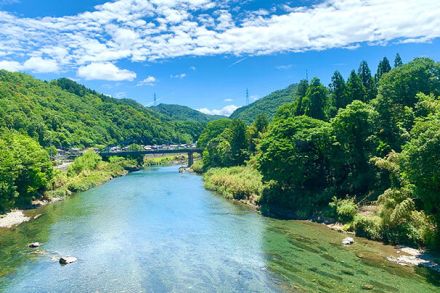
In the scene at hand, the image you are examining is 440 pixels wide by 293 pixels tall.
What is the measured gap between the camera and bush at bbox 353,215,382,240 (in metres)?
41.8

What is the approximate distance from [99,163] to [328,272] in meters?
102

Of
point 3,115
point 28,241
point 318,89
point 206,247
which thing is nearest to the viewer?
point 206,247

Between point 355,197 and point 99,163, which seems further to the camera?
point 99,163

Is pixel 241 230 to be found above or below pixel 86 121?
below

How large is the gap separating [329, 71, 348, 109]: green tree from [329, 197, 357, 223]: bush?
1374 inches

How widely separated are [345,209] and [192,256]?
63.5ft

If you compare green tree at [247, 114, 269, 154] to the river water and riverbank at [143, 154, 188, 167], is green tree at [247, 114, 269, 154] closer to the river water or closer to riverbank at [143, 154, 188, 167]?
the river water

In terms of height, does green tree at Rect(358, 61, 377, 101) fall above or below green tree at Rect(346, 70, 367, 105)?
above

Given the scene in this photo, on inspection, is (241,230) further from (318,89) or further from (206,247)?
(318,89)

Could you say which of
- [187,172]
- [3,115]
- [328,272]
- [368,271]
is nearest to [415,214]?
[368,271]

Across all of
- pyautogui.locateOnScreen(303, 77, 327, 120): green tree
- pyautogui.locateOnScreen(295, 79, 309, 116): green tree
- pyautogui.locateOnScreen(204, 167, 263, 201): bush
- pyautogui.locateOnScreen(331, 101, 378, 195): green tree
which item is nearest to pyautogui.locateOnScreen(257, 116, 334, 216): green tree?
pyautogui.locateOnScreen(331, 101, 378, 195): green tree

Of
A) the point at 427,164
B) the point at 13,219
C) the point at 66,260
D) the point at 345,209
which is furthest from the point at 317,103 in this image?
the point at 66,260

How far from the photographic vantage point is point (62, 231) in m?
51.3

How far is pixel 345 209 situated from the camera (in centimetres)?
4816
